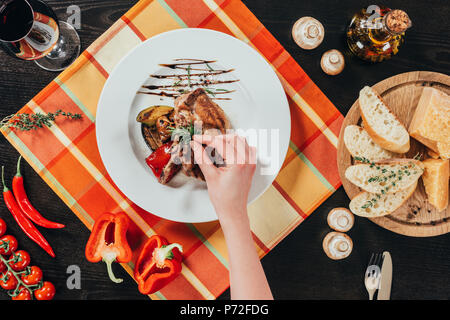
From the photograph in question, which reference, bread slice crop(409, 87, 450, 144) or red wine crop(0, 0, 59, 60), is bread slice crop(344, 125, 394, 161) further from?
red wine crop(0, 0, 59, 60)

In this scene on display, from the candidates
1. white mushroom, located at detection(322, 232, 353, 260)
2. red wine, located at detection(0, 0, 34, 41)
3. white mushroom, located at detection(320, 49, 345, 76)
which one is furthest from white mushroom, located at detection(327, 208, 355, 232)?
red wine, located at detection(0, 0, 34, 41)

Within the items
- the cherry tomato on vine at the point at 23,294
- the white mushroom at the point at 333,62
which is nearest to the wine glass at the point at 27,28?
the cherry tomato on vine at the point at 23,294

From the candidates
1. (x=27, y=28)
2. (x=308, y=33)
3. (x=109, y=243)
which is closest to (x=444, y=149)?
(x=308, y=33)

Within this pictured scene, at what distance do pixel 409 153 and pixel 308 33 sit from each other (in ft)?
2.36

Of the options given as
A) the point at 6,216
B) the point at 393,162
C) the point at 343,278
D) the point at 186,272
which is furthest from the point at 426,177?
the point at 6,216

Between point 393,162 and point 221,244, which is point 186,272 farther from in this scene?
point 393,162

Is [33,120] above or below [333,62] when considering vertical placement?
above

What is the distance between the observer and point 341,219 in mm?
1489

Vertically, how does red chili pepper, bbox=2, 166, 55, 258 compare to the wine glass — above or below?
below

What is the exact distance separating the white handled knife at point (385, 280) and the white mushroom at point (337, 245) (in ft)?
0.62

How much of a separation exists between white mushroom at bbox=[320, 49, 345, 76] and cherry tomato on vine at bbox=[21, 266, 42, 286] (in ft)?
5.47

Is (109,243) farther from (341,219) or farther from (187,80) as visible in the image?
(341,219)

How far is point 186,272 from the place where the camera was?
58.7 inches

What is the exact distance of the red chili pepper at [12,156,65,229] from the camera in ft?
4.83
